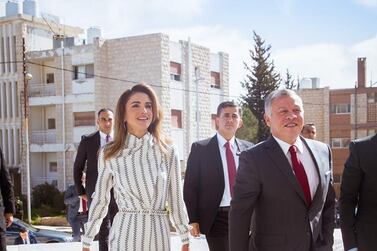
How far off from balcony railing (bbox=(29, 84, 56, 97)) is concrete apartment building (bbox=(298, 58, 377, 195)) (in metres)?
19.2

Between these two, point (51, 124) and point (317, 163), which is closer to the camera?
point (317, 163)

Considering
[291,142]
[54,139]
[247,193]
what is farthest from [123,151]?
[54,139]

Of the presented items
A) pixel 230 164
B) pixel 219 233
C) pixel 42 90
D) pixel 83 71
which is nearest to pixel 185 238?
pixel 219 233

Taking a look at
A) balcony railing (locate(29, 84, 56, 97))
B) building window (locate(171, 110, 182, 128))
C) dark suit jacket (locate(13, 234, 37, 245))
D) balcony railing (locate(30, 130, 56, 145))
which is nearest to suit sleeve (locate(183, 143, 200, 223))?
dark suit jacket (locate(13, 234, 37, 245))

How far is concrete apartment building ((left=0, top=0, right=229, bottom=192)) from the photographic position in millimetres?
30359

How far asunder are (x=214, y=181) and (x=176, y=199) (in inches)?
46.7

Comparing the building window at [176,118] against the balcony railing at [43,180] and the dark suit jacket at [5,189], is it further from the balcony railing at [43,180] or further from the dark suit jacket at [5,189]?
the dark suit jacket at [5,189]

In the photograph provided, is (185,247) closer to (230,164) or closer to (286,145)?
(286,145)

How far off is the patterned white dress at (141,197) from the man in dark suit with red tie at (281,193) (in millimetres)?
484

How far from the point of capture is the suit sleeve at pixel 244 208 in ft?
10.2

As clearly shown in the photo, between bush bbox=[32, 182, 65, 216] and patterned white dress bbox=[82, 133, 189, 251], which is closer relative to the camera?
patterned white dress bbox=[82, 133, 189, 251]

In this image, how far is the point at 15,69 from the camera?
32906mm

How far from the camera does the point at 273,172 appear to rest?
3.14m

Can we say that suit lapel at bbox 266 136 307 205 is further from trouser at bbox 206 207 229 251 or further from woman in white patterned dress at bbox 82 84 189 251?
trouser at bbox 206 207 229 251
